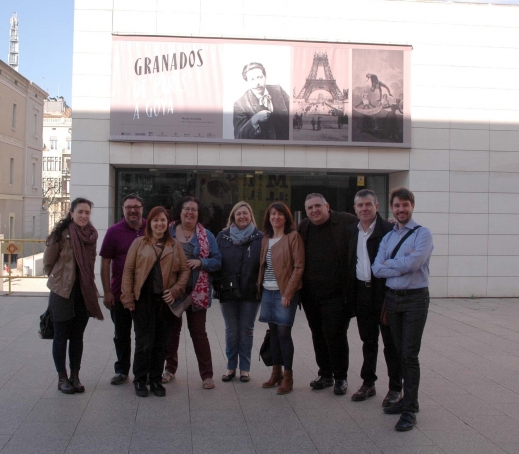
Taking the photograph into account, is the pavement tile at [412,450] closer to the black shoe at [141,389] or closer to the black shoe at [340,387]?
the black shoe at [340,387]

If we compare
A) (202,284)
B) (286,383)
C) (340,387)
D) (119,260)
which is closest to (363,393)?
(340,387)

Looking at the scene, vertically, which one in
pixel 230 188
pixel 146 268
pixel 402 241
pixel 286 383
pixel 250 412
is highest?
pixel 230 188

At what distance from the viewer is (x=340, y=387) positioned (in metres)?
6.03

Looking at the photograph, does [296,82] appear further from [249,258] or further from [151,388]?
[151,388]

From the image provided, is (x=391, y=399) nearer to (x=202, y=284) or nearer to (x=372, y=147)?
(x=202, y=284)

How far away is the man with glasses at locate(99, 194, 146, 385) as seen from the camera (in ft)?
20.3

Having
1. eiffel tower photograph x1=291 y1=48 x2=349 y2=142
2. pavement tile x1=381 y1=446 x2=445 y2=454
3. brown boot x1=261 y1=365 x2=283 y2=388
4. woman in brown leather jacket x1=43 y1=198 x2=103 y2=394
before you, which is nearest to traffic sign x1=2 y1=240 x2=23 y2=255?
eiffel tower photograph x1=291 y1=48 x2=349 y2=142

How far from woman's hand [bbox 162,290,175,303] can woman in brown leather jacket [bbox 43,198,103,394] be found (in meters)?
0.70

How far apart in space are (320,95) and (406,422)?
836 cm

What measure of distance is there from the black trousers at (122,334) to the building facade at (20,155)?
37984 mm

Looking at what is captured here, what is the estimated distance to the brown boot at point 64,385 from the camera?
5.96 meters

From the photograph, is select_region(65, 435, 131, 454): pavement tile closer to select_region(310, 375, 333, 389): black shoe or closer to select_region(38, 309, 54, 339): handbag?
select_region(38, 309, 54, 339): handbag

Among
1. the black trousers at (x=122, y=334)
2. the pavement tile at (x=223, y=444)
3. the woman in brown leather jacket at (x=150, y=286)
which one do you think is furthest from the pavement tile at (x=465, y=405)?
the black trousers at (x=122, y=334)

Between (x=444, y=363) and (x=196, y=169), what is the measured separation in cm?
684
